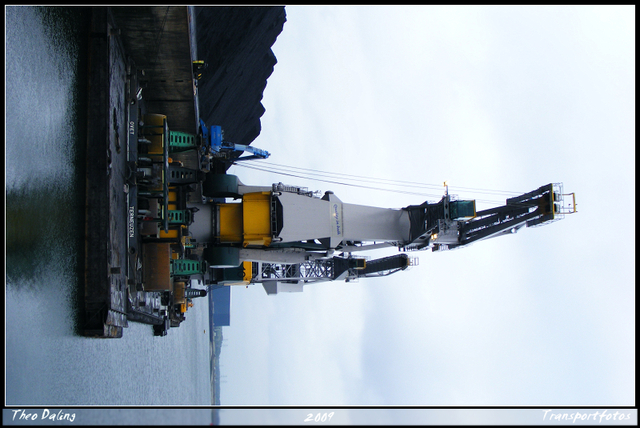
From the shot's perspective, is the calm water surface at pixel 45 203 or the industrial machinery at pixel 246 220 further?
the industrial machinery at pixel 246 220

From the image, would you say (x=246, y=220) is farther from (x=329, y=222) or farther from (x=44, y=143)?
(x=44, y=143)

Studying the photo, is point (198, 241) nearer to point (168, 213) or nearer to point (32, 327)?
point (168, 213)

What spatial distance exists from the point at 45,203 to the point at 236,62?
103 feet

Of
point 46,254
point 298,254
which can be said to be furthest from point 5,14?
point 298,254

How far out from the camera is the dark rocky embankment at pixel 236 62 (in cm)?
3897

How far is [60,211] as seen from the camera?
2044 centimetres

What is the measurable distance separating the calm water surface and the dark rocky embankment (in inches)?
575

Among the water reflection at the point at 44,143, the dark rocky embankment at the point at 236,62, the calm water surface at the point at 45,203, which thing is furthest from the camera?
the dark rocky embankment at the point at 236,62

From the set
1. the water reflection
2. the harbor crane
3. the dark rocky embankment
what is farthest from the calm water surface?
the dark rocky embankment

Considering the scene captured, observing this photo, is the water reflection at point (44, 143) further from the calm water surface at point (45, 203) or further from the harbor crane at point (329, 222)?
the harbor crane at point (329, 222)

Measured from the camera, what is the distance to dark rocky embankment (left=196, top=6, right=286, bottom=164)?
1534 inches

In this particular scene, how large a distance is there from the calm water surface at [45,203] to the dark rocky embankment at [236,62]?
1460 centimetres

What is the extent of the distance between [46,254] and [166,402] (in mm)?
38467

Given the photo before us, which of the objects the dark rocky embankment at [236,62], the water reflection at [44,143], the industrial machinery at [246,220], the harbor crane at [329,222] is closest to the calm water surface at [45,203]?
the water reflection at [44,143]
